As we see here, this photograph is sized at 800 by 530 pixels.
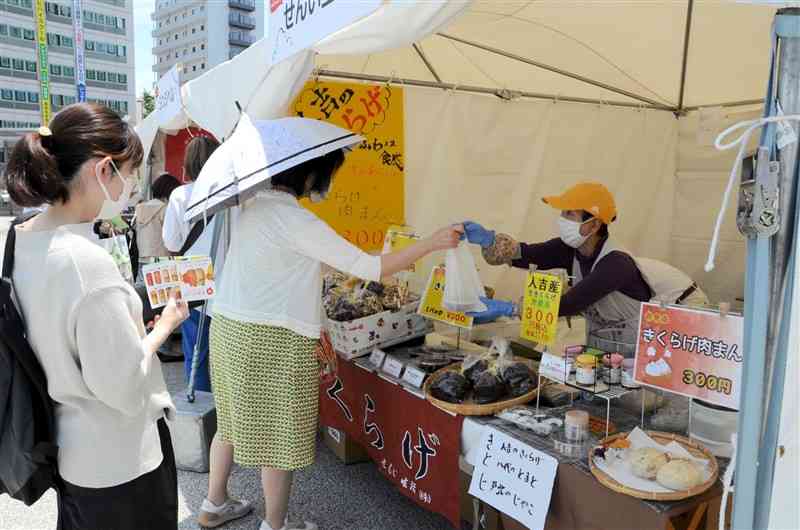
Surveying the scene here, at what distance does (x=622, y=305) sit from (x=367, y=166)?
71.2 inches

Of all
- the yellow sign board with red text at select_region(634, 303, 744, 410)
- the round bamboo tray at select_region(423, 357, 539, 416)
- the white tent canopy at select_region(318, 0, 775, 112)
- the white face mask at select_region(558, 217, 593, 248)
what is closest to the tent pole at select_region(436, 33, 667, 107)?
the white tent canopy at select_region(318, 0, 775, 112)

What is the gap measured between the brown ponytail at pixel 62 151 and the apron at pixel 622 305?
191 centimetres

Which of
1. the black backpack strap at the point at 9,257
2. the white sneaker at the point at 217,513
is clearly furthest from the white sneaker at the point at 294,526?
the black backpack strap at the point at 9,257

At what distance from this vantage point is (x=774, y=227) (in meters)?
1.10

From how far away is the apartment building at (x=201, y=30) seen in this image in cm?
7069

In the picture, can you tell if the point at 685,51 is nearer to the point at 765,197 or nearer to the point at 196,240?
the point at 765,197

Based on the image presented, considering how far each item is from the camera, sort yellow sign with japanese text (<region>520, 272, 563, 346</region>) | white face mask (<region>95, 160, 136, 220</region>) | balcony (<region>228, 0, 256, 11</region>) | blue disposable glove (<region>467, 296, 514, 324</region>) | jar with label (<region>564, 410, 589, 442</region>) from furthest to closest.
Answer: balcony (<region>228, 0, 256, 11</region>) < blue disposable glove (<region>467, 296, 514, 324</region>) < yellow sign with japanese text (<region>520, 272, 563, 346</region>) < jar with label (<region>564, 410, 589, 442</region>) < white face mask (<region>95, 160, 136, 220</region>)

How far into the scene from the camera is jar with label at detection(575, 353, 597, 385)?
1865 millimetres

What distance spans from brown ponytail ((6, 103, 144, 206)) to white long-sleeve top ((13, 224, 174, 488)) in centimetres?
10

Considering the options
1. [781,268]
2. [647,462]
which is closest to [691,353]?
[647,462]

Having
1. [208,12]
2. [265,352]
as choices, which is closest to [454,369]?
[265,352]

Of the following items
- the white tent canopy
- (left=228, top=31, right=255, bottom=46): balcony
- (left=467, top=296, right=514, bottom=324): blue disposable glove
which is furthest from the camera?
(left=228, top=31, right=255, bottom=46): balcony

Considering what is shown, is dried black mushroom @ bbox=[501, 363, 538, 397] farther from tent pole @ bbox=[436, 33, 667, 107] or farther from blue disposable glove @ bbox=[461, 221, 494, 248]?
tent pole @ bbox=[436, 33, 667, 107]

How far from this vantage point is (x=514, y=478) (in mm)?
1865
